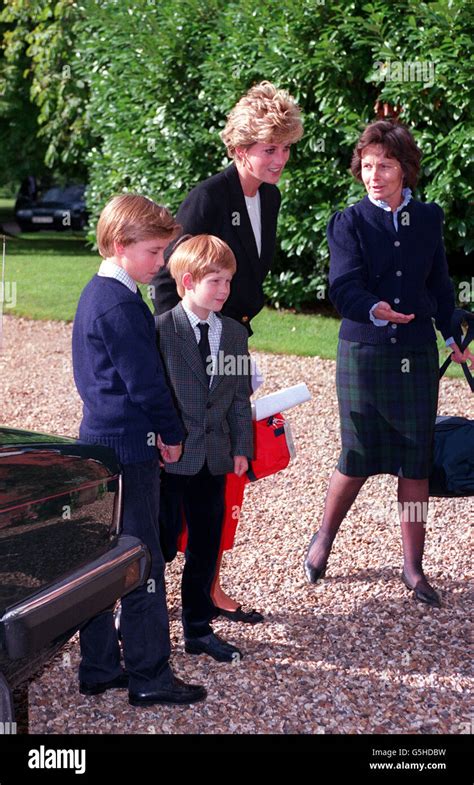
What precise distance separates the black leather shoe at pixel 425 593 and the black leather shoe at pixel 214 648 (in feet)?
3.06

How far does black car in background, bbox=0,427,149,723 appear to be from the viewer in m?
2.76

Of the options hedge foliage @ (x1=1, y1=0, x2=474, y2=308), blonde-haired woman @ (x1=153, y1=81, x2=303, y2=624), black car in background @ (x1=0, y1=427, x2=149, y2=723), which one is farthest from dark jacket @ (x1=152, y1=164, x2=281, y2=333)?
hedge foliage @ (x1=1, y1=0, x2=474, y2=308)

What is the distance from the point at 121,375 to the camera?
342 centimetres

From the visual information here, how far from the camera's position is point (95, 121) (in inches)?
603

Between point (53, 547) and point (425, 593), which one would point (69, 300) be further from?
point (53, 547)

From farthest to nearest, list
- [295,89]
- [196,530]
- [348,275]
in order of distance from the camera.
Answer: [295,89] → [348,275] → [196,530]

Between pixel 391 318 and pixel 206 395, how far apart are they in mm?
898

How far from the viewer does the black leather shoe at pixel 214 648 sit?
408 cm

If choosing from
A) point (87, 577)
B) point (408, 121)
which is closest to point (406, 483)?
point (87, 577)

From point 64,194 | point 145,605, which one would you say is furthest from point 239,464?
point 64,194
